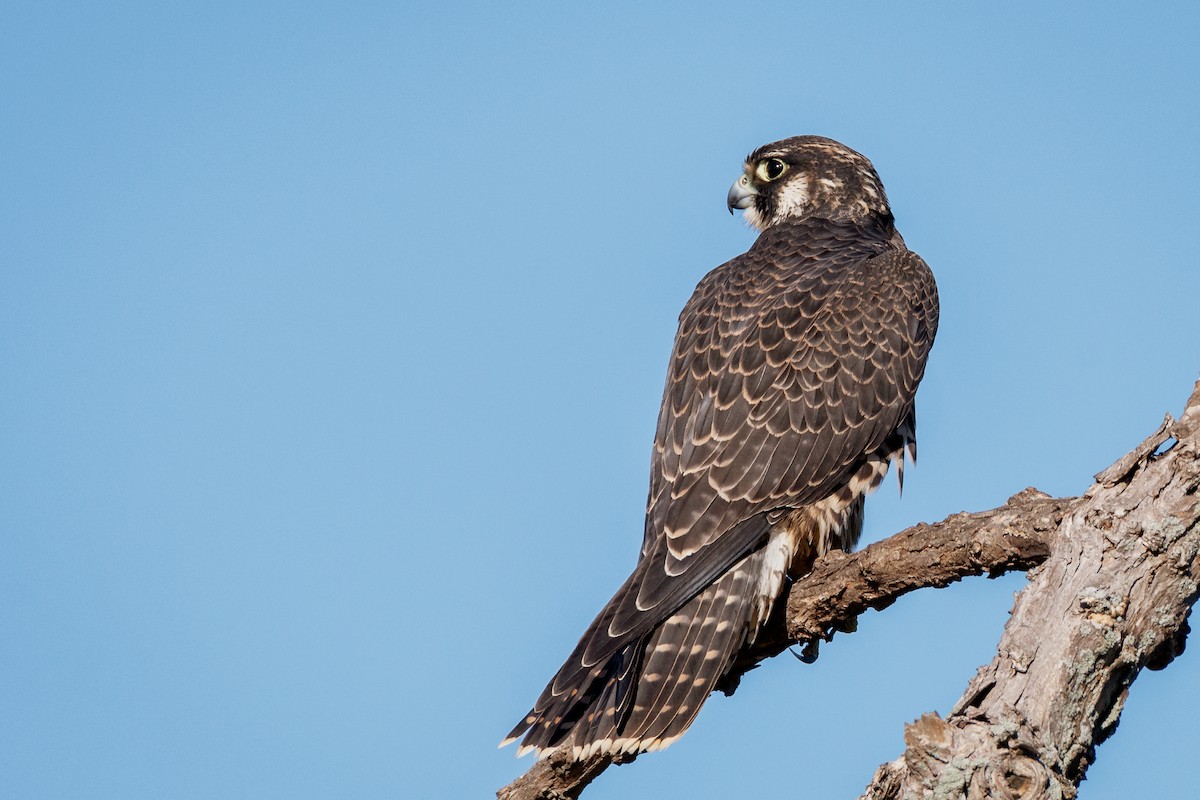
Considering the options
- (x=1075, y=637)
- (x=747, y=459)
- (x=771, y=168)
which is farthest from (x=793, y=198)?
(x=1075, y=637)

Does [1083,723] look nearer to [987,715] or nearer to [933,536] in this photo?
[987,715]

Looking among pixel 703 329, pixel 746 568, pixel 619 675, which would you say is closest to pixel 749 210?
pixel 703 329

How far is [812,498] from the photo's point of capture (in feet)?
19.1

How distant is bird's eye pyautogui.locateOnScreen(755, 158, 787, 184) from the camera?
7824mm

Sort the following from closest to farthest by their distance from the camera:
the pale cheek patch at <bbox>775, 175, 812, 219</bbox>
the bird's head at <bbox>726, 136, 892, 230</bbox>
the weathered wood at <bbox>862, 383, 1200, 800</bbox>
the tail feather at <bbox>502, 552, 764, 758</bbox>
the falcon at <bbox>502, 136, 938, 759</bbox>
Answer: the weathered wood at <bbox>862, 383, 1200, 800</bbox>, the tail feather at <bbox>502, 552, 764, 758</bbox>, the falcon at <bbox>502, 136, 938, 759</bbox>, the bird's head at <bbox>726, 136, 892, 230</bbox>, the pale cheek patch at <bbox>775, 175, 812, 219</bbox>

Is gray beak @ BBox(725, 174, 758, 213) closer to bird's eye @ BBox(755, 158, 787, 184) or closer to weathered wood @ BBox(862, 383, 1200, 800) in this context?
bird's eye @ BBox(755, 158, 787, 184)

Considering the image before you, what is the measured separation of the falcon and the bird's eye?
717 mm

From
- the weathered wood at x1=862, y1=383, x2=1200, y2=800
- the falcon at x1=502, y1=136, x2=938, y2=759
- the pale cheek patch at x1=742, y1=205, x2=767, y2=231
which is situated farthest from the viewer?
the pale cheek patch at x1=742, y1=205, x2=767, y2=231

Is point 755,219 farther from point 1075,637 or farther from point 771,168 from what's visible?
point 1075,637

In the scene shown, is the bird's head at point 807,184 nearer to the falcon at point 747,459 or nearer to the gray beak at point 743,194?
the gray beak at point 743,194

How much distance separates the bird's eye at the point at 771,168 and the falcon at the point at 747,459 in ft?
2.35

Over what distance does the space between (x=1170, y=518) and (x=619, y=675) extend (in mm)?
2261

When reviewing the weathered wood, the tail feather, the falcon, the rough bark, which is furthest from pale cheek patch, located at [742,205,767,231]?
the weathered wood

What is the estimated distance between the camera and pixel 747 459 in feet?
19.1
